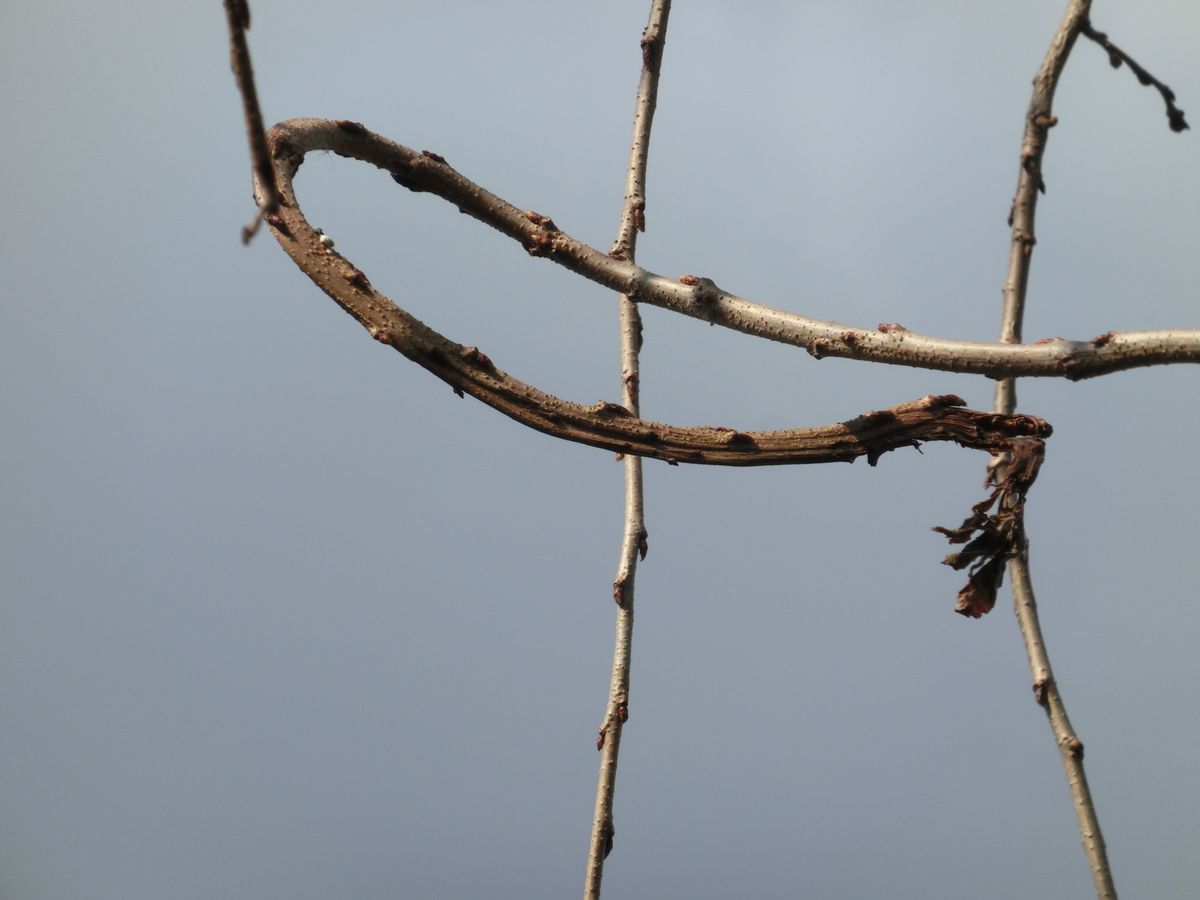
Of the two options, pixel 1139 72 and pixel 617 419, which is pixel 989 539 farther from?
pixel 1139 72

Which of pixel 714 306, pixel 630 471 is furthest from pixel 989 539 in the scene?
pixel 630 471

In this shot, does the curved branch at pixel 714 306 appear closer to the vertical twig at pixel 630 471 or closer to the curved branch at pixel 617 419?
the curved branch at pixel 617 419

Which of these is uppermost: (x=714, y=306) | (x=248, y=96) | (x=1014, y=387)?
(x=1014, y=387)

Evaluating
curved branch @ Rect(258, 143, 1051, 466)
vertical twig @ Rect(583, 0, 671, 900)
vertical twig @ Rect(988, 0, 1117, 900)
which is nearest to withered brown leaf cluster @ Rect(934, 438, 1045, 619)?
curved branch @ Rect(258, 143, 1051, 466)

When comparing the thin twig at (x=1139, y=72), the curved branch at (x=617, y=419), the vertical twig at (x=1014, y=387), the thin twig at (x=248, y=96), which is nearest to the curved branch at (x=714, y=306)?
the curved branch at (x=617, y=419)

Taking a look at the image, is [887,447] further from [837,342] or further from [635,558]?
[635,558]
